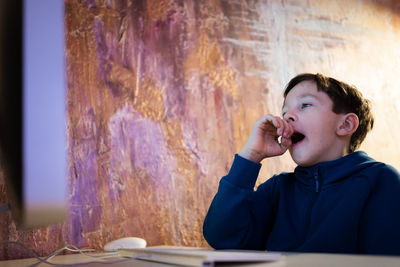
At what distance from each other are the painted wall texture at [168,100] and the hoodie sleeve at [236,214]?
44 centimetres

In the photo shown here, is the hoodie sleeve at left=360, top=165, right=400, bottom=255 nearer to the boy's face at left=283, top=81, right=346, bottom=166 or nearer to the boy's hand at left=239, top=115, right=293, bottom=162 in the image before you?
the boy's face at left=283, top=81, right=346, bottom=166

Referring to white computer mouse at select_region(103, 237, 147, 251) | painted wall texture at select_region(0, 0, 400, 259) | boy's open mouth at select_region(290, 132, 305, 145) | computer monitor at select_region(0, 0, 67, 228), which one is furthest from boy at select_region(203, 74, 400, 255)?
computer monitor at select_region(0, 0, 67, 228)

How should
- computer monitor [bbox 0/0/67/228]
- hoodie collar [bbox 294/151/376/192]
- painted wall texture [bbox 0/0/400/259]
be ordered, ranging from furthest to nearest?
painted wall texture [bbox 0/0/400/259] < hoodie collar [bbox 294/151/376/192] < computer monitor [bbox 0/0/67/228]

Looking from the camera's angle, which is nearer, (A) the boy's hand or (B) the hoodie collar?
(B) the hoodie collar

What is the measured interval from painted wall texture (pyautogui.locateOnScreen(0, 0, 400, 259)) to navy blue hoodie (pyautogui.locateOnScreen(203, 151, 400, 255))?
423 mm

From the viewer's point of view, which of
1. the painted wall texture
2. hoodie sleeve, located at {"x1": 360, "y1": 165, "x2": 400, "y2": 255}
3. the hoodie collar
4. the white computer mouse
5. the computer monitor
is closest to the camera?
the computer monitor

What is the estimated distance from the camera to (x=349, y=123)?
1.21m

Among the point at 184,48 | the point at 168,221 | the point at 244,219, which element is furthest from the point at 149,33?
the point at 244,219

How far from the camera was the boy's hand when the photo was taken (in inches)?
45.0

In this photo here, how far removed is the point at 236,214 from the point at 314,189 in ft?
0.80

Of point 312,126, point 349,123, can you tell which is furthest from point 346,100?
point 312,126

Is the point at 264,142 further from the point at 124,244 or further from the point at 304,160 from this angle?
the point at 124,244

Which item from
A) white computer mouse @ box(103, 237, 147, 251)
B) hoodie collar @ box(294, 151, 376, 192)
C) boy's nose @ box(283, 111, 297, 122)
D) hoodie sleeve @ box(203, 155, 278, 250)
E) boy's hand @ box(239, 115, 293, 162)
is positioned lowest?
white computer mouse @ box(103, 237, 147, 251)

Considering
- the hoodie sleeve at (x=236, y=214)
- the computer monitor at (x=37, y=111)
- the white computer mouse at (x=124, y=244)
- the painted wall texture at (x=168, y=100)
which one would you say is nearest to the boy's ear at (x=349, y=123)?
the hoodie sleeve at (x=236, y=214)
